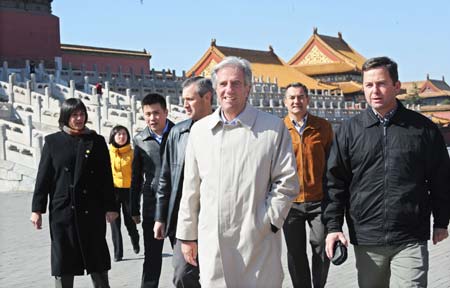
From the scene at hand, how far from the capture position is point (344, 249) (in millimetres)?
3646

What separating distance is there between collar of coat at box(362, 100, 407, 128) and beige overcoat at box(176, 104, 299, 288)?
46 centimetres

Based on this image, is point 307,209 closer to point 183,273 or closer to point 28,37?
point 183,273

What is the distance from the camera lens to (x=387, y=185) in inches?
141

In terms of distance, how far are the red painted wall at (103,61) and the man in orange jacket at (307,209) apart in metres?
28.9

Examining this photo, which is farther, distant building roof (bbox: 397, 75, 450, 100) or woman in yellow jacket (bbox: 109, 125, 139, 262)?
distant building roof (bbox: 397, 75, 450, 100)

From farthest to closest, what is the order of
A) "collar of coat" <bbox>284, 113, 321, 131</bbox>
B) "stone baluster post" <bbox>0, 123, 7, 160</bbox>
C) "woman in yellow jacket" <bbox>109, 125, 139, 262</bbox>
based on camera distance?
"stone baluster post" <bbox>0, 123, 7, 160</bbox>
"woman in yellow jacket" <bbox>109, 125, 139, 262</bbox>
"collar of coat" <bbox>284, 113, 321, 131</bbox>

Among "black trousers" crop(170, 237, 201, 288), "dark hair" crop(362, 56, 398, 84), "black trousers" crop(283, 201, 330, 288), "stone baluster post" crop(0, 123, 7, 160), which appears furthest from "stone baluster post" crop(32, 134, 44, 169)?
"dark hair" crop(362, 56, 398, 84)

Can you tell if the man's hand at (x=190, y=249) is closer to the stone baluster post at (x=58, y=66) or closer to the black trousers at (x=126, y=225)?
the black trousers at (x=126, y=225)

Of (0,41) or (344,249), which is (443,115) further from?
(344,249)

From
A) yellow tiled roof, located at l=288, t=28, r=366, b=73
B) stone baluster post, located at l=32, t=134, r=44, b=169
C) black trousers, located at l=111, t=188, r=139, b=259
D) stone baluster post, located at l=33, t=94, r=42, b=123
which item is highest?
yellow tiled roof, located at l=288, t=28, r=366, b=73

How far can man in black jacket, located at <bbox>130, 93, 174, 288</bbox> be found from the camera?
5070mm

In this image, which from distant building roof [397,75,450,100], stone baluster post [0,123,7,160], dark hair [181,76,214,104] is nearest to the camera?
dark hair [181,76,214,104]

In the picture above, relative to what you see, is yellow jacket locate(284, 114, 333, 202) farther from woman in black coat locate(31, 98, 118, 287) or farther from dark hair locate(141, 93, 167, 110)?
woman in black coat locate(31, 98, 118, 287)

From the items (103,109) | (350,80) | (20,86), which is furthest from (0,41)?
(350,80)
